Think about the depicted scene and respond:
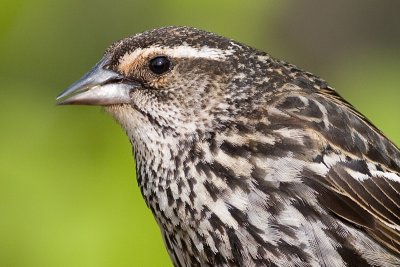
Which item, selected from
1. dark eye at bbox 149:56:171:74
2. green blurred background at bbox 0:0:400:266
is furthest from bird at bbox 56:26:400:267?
green blurred background at bbox 0:0:400:266

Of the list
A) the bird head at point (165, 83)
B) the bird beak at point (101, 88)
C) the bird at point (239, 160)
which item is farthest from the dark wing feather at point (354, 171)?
the bird beak at point (101, 88)

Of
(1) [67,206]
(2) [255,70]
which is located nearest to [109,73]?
(2) [255,70]

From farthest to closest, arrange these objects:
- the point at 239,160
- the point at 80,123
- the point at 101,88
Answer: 1. the point at 80,123
2. the point at 101,88
3. the point at 239,160

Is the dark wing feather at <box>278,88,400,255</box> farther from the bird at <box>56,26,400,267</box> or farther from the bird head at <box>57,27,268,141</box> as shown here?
the bird head at <box>57,27,268,141</box>

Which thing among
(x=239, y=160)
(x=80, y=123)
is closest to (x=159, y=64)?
(x=239, y=160)

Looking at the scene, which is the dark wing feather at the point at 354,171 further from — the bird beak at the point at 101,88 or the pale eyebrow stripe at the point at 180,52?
the bird beak at the point at 101,88

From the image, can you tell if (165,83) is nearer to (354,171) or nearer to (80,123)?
(354,171)

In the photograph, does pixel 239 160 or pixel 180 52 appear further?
pixel 180 52
